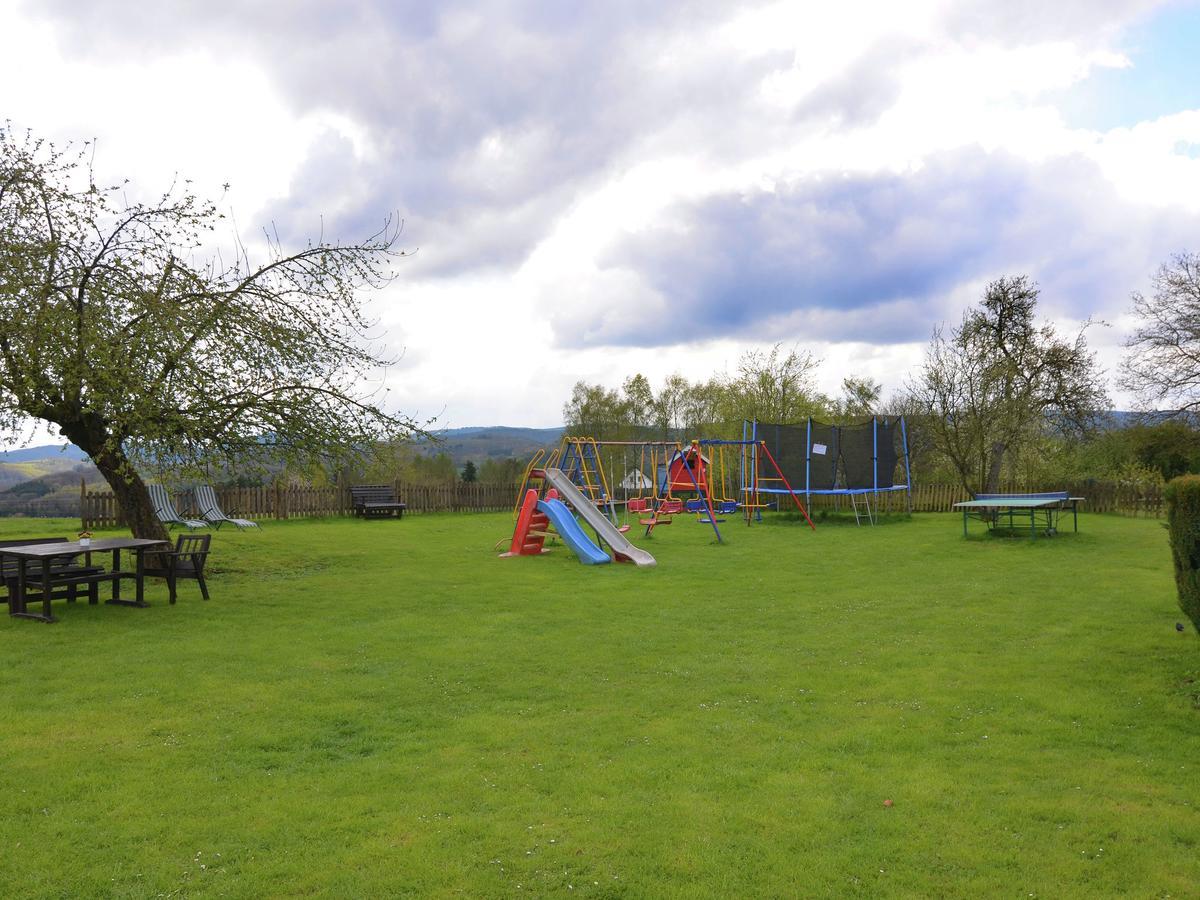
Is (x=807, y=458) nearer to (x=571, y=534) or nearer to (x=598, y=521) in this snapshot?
(x=598, y=521)

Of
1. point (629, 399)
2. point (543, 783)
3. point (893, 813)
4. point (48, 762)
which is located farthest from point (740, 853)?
point (629, 399)

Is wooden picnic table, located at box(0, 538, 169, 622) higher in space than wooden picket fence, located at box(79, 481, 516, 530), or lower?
lower

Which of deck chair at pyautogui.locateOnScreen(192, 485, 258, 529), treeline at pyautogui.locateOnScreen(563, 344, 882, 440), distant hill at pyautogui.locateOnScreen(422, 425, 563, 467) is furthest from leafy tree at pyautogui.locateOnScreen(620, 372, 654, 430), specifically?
deck chair at pyautogui.locateOnScreen(192, 485, 258, 529)

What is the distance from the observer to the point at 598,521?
15.1 meters

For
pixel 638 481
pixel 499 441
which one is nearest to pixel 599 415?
pixel 638 481

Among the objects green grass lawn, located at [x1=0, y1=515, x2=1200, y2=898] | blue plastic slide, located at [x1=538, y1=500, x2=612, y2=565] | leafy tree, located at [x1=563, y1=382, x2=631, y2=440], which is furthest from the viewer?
leafy tree, located at [x1=563, y1=382, x2=631, y2=440]

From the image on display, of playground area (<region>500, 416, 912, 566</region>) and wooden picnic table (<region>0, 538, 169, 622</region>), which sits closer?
wooden picnic table (<region>0, 538, 169, 622</region>)

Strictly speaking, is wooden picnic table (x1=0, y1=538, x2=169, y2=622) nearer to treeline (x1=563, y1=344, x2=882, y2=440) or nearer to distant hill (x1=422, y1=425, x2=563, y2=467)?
treeline (x1=563, y1=344, x2=882, y2=440)

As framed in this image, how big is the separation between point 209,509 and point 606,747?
17734mm

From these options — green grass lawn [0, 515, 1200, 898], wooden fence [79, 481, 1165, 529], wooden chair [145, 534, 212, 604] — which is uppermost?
wooden fence [79, 481, 1165, 529]

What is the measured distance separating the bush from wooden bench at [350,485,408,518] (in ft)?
70.1

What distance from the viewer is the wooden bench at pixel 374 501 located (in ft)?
81.5

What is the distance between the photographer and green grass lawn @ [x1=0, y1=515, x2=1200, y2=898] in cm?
355

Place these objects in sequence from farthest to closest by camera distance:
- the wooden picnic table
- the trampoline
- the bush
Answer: the trampoline
the wooden picnic table
the bush
